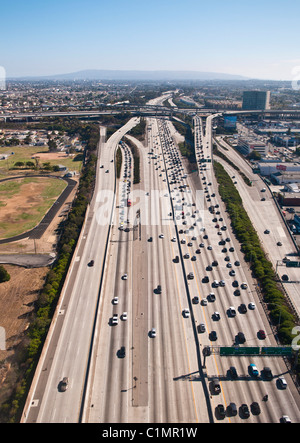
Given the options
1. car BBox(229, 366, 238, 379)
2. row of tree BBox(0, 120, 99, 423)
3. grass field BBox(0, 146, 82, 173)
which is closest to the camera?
row of tree BBox(0, 120, 99, 423)

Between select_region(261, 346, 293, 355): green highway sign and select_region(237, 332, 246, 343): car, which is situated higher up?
select_region(261, 346, 293, 355): green highway sign

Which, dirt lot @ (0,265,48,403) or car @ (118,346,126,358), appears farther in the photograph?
dirt lot @ (0,265,48,403)

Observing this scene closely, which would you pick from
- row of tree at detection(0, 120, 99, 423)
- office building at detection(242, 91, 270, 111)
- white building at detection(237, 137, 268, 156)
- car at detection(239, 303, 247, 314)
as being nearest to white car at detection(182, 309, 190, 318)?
car at detection(239, 303, 247, 314)

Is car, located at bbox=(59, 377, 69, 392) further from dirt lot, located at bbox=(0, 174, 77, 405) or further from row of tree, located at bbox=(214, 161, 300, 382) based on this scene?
row of tree, located at bbox=(214, 161, 300, 382)

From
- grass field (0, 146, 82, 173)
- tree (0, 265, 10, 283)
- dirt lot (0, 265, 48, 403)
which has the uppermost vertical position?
grass field (0, 146, 82, 173)

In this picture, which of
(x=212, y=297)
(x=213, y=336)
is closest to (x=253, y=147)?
(x=212, y=297)

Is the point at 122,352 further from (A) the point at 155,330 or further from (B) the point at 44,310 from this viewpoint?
(B) the point at 44,310

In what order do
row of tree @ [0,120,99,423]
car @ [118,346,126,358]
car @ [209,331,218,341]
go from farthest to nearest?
car @ [209,331,218,341] < car @ [118,346,126,358] < row of tree @ [0,120,99,423]

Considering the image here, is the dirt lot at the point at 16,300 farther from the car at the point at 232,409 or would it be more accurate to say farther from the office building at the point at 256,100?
the office building at the point at 256,100
